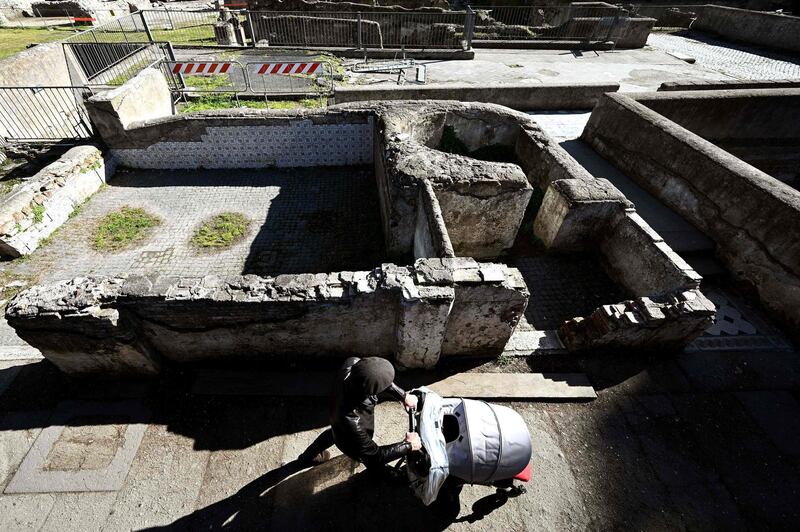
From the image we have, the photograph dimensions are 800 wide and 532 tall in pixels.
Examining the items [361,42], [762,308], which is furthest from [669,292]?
[361,42]

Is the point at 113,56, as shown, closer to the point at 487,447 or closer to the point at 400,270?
the point at 400,270

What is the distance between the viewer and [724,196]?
6.69 metres

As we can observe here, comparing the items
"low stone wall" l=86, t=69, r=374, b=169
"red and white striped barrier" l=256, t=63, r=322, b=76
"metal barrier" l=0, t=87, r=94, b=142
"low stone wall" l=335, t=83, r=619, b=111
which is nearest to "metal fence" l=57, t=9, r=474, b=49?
"low stone wall" l=335, t=83, r=619, b=111

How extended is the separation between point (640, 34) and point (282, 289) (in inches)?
937

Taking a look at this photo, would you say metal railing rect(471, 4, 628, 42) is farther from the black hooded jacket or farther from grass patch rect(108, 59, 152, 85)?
the black hooded jacket

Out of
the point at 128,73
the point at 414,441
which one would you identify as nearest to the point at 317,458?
the point at 414,441

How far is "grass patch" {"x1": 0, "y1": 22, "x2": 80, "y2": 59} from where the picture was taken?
15.8 m

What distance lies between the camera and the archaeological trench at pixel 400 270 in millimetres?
3975

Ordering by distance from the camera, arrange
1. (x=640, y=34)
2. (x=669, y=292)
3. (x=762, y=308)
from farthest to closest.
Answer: (x=640, y=34)
(x=762, y=308)
(x=669, y=292)

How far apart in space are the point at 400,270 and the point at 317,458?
7.65 feet

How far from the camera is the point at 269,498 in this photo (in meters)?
3.69

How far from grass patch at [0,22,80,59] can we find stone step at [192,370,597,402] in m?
20.1

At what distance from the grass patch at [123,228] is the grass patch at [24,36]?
1439 centimetres

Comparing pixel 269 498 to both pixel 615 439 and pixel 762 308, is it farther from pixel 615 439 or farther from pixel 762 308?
pixel 762 308
